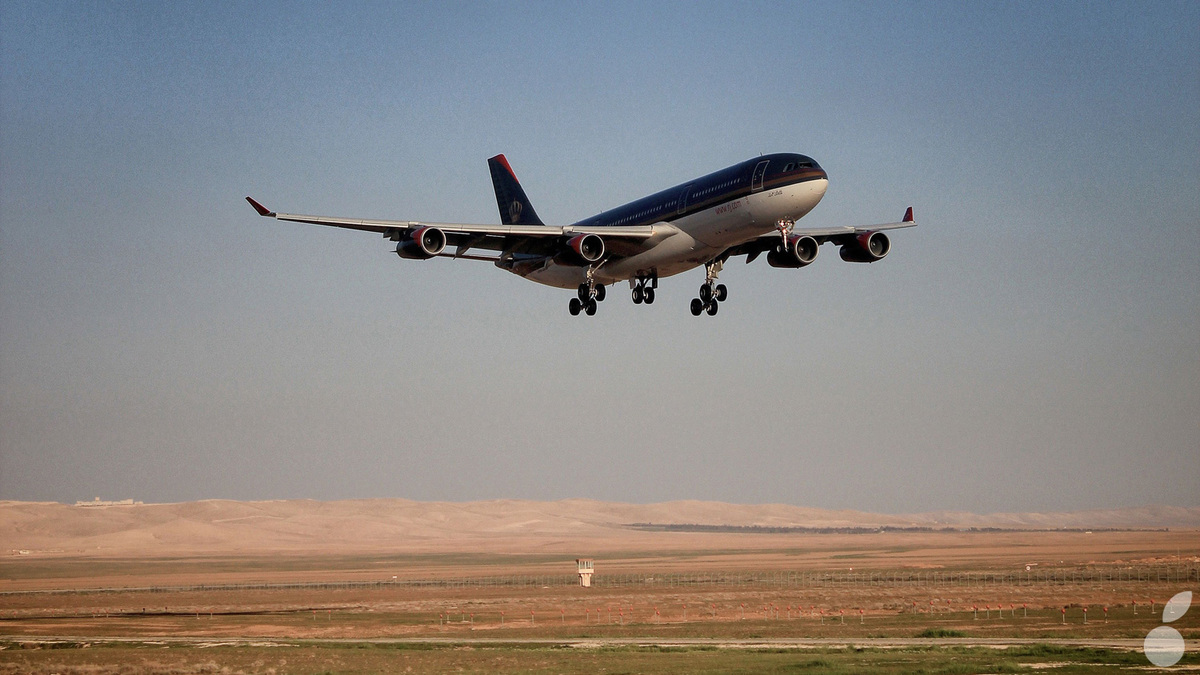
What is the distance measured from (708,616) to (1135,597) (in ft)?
111

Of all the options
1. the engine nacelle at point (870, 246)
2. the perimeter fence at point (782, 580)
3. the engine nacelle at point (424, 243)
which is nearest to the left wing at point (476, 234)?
the engine nacelle at point (424, 243)

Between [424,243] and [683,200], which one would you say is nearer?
[424,243]

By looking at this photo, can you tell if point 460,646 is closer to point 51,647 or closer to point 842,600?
point 51,647

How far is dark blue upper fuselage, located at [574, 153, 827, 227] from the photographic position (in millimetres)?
55719

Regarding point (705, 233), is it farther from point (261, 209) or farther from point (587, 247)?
point (261, 209)

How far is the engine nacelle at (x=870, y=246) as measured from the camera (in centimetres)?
6419

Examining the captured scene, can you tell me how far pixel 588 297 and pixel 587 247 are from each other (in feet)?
16.6

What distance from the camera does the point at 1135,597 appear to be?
93125 millimetres

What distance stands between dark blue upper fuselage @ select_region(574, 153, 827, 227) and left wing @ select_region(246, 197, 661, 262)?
121 cm

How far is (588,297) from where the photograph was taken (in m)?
66.7

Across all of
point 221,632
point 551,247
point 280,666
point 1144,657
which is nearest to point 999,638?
point 1144,657

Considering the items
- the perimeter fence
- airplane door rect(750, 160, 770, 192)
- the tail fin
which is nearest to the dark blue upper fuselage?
airplane door rect(750, 160, 770, 192)

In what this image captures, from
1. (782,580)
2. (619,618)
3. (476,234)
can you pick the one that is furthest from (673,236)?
(782,580)

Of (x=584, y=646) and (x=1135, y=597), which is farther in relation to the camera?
(x=1135, y=597)
